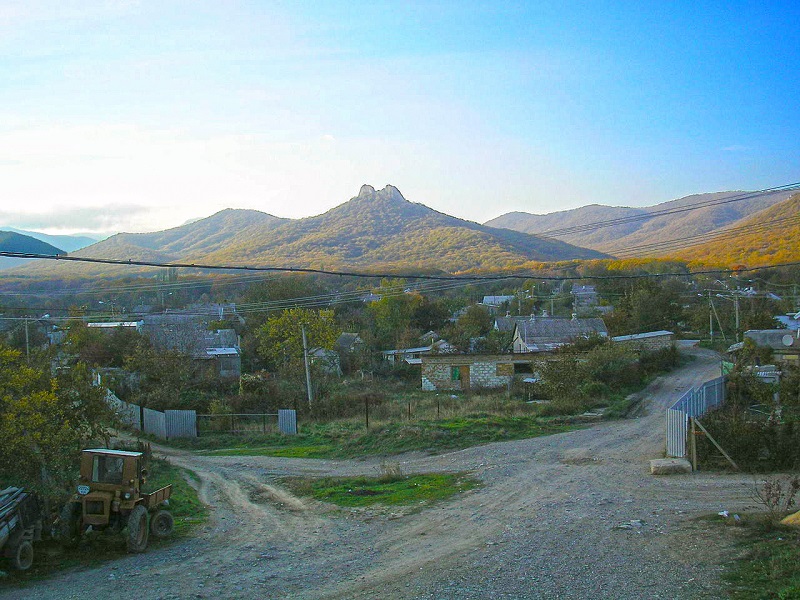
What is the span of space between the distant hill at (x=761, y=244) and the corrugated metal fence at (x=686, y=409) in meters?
27.5

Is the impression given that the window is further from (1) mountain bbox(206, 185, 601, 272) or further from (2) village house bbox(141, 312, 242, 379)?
(1) mountain bbox(206, 185, 601, 272)

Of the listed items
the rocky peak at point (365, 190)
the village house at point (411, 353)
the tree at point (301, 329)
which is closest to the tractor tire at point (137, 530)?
the tree at point (301, 329)

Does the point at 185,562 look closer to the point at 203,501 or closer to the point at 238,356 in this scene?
the point at 203,501

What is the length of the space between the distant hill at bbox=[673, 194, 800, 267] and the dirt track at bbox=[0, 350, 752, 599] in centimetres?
3764

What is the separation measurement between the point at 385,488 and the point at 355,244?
99.9 metres

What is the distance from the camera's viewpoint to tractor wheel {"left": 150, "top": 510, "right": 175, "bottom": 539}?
1190 cm

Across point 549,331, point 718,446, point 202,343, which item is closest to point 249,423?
point 202,343

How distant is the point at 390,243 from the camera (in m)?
113

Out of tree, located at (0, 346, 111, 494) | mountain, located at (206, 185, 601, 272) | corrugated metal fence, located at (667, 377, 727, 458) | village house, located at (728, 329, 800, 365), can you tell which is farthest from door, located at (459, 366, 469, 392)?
mountain, located at (206, 185, 601, 272)

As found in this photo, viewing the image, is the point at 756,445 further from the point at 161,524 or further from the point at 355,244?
the point at 355,244

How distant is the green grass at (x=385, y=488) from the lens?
47.8 feet

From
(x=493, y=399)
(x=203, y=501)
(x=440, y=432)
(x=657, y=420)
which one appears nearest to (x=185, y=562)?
(x=203, y=501)

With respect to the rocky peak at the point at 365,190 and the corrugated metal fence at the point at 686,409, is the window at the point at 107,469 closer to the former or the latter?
the corrugated metal fence at the point at 686,409

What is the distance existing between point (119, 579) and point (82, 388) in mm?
5659
